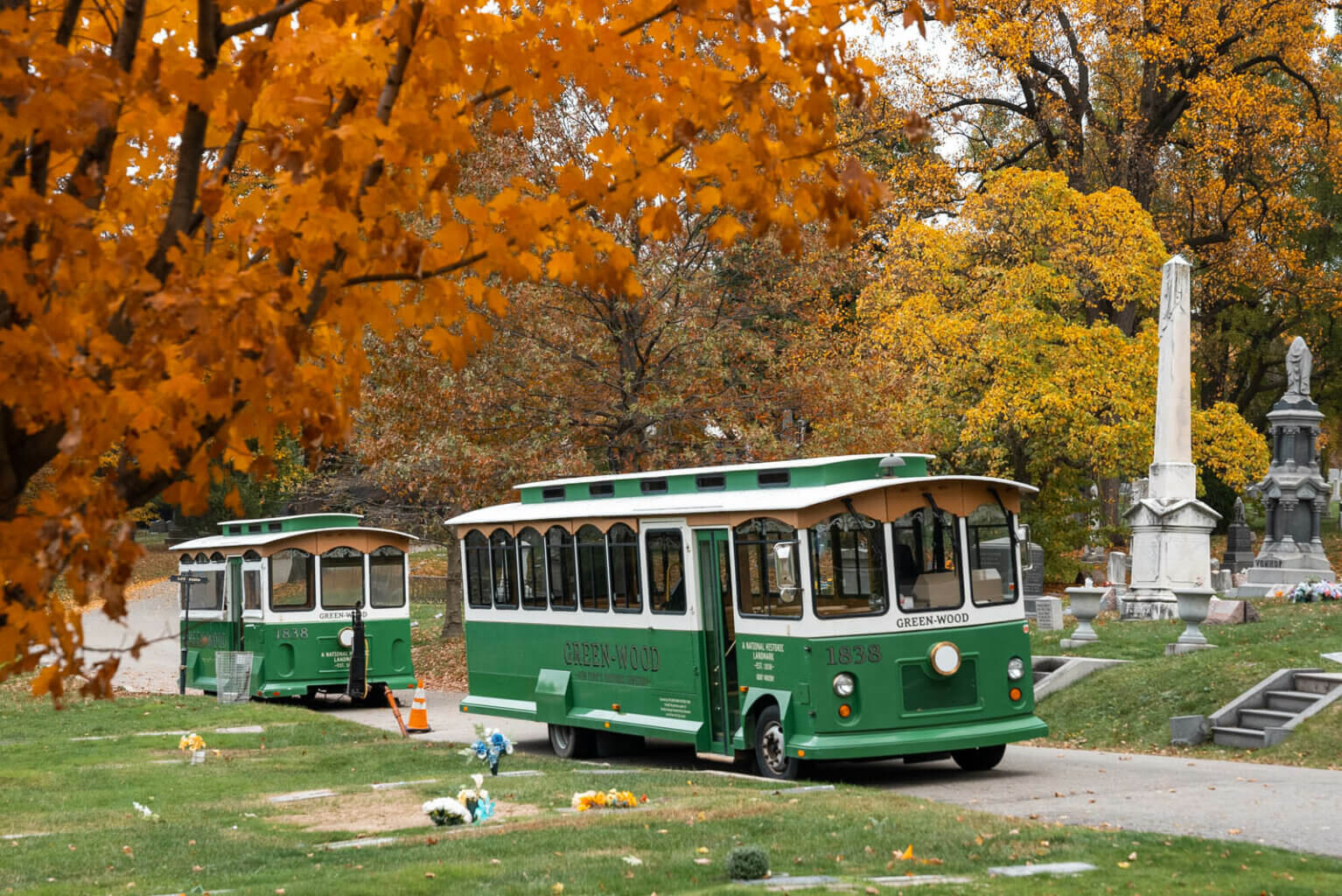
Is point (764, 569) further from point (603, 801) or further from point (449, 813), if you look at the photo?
point (449, 813)

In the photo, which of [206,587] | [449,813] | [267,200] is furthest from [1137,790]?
[206,587]

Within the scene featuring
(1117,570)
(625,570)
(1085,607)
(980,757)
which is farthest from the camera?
(1117,570)

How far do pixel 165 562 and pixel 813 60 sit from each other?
65058 millimetres

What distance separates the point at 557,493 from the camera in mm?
19016

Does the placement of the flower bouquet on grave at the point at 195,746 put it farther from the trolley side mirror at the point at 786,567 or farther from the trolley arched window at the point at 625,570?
the trolley side mirror at the point at 786,567

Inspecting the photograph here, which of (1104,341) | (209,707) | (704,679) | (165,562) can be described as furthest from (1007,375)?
(165,562)

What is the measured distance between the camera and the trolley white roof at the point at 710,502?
1466cm

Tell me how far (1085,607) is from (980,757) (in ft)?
27.4

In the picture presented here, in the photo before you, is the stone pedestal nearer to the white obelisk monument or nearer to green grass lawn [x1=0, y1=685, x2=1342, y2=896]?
the white obelisk monument

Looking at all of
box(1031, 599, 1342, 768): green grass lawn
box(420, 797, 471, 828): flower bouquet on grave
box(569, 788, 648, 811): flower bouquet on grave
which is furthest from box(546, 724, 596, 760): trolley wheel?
box(420, 797, 471, 828): flower bouquet on grave

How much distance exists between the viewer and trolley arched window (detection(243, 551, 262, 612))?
85.3 feet

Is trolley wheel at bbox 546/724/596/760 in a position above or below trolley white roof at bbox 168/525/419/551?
below

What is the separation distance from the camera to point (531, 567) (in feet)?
63.1

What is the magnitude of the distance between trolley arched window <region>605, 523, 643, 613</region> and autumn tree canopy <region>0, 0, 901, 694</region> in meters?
10.9
